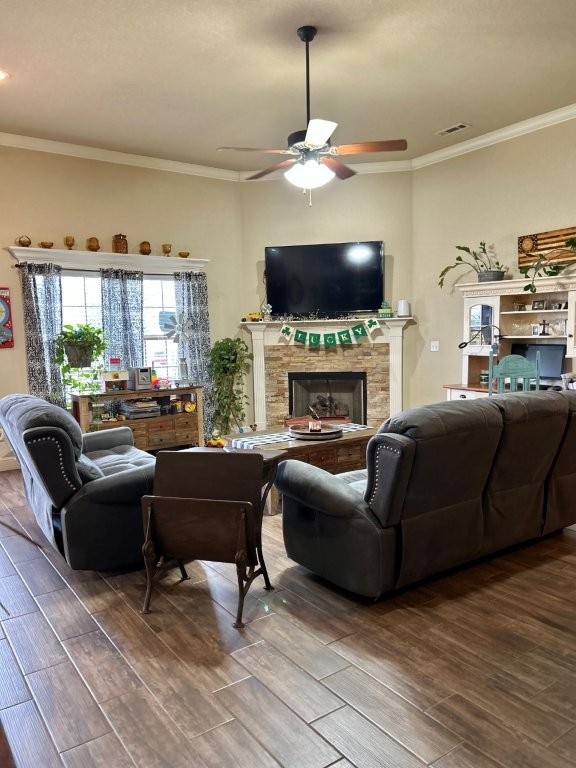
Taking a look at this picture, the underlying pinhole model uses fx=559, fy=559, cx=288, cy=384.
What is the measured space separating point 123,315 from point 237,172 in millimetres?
2358

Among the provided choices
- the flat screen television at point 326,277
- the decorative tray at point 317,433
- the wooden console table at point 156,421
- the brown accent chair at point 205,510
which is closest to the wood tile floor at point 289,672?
the brown accent chair at point 205,510

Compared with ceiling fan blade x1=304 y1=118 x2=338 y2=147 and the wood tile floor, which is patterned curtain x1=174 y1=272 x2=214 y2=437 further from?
the wood tile floor

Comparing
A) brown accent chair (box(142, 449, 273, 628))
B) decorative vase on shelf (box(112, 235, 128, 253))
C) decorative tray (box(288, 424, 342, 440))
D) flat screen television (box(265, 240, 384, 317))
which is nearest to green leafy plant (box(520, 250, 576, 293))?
flat screen television (box(265, 240, 384, 317))

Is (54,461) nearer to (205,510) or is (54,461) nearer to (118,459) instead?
(205,510)

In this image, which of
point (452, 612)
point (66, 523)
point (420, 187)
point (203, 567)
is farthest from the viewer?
point (420, 187)

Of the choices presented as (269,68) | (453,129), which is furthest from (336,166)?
(453,129)

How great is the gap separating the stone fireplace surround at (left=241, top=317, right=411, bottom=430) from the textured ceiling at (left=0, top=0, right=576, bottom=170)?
7.04 feet

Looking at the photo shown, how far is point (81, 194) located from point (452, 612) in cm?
546

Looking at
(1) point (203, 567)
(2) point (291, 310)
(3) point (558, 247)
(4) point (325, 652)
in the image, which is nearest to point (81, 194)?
(2) point (291, 310)

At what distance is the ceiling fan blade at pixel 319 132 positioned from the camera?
11.6 ft

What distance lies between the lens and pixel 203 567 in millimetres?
3332

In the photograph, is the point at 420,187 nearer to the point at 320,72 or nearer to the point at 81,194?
the point at 320,72

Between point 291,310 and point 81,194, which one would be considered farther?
point 291,310

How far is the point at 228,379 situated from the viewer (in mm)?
6906
